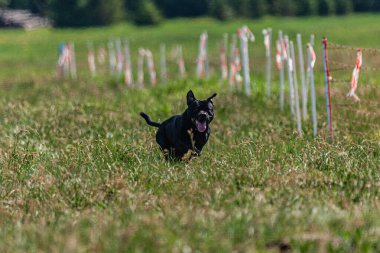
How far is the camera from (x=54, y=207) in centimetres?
781

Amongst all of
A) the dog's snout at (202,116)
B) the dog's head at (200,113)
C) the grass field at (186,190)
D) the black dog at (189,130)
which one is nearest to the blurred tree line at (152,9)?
the grass field at (186,190)

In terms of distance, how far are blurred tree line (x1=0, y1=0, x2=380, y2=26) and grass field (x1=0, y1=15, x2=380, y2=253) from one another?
67038mm

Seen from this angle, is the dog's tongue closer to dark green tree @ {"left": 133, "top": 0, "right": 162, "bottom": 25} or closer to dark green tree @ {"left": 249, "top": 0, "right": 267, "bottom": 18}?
dark green tree @ {"left": 133, "top": 0, "right": 162, "bottom": 25}

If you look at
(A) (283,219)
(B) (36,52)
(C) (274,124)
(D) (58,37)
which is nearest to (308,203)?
(A) (283,219)

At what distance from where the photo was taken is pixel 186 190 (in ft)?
25.6

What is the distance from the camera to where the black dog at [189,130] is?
981cm

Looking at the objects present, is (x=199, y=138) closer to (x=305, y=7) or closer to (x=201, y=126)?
(x=201, y=126)

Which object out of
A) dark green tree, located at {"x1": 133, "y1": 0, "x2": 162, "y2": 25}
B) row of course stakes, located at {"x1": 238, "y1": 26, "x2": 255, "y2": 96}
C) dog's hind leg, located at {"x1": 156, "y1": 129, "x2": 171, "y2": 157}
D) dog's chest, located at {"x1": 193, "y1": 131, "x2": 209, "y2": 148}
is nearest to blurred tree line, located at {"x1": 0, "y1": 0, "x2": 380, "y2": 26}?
dark green tree, located at {"x1": 133, "y1": 0, "x2": 162, "y2": 25}

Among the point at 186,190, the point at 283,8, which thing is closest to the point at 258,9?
the point at 283,8

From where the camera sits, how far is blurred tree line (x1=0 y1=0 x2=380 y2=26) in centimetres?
8206

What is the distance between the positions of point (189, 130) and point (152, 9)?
70972mm

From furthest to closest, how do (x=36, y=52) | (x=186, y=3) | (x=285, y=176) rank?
(x=186, y=3)
(x=36, y=52)
(x=285, y=176)

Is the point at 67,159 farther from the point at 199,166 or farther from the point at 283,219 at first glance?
the point at 283,219

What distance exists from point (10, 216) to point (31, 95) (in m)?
13.6
